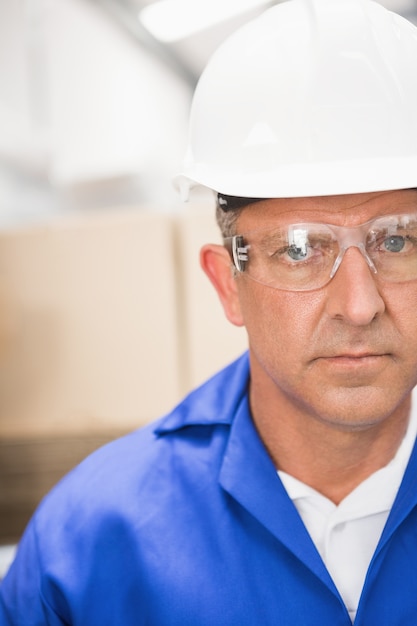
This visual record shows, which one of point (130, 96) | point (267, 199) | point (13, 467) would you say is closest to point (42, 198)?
point (130, 96)

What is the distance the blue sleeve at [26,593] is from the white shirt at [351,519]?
457 mm

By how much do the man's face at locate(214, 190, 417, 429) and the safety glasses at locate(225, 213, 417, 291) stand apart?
1 cm

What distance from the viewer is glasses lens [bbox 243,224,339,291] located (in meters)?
1.19

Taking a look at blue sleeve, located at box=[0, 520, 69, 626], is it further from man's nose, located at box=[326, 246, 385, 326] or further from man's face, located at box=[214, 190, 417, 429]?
man's nose, located at box=[326, 246, 385, 326]

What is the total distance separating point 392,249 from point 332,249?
0.09 metres

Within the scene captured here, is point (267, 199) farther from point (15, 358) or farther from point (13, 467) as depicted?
point (13, 467)

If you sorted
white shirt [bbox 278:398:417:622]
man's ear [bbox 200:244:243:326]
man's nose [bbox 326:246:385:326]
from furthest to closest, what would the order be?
man's ear [bbox 200:244:243:326] < white shirt [bbox 278:398:417:622] < man's nose [bbox 326:246:385:326]

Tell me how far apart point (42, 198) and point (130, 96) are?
51 centimetres

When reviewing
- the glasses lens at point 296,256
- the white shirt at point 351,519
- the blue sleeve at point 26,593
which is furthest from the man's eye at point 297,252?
the blue sleeve at point 26,593

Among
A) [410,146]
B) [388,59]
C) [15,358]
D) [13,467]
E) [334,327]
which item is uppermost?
[388,59]

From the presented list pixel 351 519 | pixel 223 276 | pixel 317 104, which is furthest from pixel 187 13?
pixel 351 519

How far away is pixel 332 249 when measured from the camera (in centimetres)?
119

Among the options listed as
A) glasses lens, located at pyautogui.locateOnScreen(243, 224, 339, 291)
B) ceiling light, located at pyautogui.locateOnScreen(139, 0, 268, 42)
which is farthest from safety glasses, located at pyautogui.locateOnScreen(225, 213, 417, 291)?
ceiling light, located at pyautogui.locateOnScreen(139, 0, 268, 42)

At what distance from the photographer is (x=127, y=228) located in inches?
90.4
